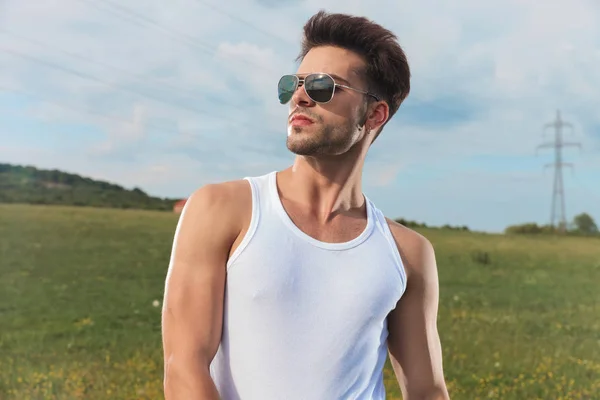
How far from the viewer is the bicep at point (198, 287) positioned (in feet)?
4.53

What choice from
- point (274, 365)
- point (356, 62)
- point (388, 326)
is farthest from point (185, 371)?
point (356, 62)

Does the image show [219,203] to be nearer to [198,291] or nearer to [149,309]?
[198,291]

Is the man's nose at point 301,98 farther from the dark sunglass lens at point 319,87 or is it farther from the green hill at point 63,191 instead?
the green hill at point 63,191

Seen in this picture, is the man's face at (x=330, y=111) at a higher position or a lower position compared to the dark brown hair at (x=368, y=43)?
lower

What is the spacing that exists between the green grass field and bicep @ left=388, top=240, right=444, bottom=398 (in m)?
3.06

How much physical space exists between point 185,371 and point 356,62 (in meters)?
0.72

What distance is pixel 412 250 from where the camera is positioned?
162 cm

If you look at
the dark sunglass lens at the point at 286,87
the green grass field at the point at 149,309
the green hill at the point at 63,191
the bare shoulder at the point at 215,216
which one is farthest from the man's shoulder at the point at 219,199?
the green hill at the point at 63,191

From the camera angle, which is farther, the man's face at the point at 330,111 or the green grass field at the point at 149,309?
the green grass field at the point at 149,309

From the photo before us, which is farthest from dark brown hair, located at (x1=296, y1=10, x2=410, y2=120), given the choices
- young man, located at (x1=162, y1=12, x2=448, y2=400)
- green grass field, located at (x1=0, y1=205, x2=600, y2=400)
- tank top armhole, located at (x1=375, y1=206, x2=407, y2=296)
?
green grass field, located at (x1=0, y1=205, x2=600, y2=400)

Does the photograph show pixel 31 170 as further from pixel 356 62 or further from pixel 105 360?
pixel 356 62

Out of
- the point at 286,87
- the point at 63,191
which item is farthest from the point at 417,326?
the point at 63,191

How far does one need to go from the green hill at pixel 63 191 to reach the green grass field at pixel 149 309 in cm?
10

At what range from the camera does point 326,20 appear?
1.57m
